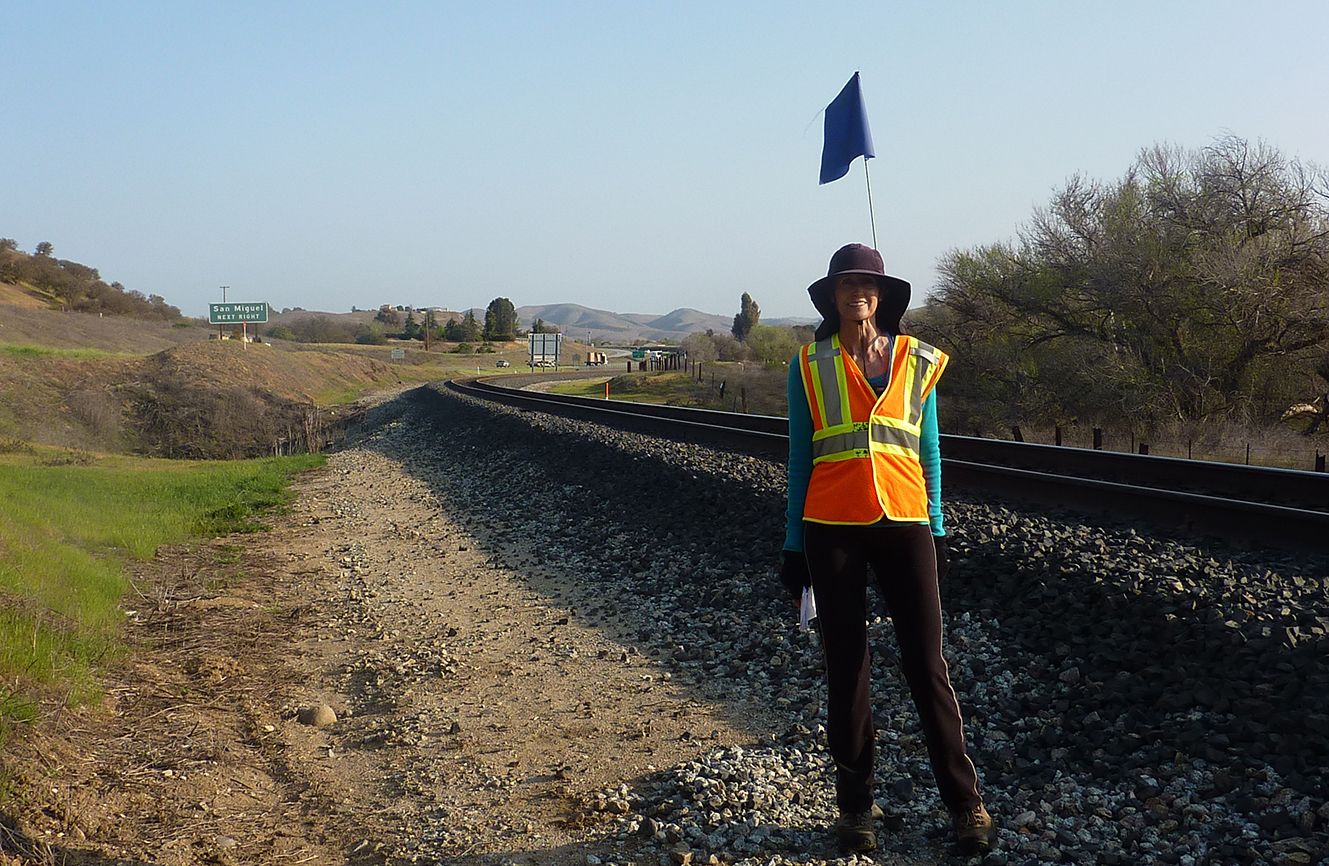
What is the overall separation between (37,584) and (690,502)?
5.66 m

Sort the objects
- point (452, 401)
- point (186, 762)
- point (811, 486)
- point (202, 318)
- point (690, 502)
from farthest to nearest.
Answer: point (202, 318) → point (452, 401) → point (690, 502) → point (186, 762) → point (811, 486)

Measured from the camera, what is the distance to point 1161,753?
414cm

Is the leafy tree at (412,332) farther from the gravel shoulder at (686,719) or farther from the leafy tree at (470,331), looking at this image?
the gravel shoulder at (686,719)

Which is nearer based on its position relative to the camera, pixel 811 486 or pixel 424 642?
pixel 811 486

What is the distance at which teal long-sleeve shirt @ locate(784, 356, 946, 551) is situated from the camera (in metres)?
3.74

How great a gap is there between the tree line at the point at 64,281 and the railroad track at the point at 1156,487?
338 ft

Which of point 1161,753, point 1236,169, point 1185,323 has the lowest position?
point 1161,753

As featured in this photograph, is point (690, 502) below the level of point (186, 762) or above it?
above

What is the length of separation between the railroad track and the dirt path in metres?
4.01

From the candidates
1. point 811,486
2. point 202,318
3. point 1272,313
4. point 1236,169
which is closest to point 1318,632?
point 811,486

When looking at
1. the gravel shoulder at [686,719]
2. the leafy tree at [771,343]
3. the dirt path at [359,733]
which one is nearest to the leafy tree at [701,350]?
the leafy tree at [771,343]

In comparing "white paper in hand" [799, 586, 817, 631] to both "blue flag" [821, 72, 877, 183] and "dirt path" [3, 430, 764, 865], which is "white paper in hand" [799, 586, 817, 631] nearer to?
"dirt path" [3, 430, 764, 865]

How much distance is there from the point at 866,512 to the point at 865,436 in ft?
0.88

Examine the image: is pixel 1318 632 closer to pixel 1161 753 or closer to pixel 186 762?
pixel 1161 753
